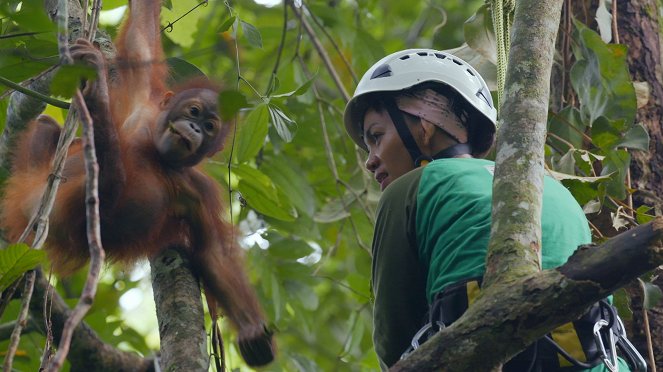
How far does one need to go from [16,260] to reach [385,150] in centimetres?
161

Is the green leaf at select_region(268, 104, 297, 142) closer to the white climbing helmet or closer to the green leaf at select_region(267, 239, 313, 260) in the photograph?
the white climbing helmet

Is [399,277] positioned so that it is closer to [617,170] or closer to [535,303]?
[535,303]

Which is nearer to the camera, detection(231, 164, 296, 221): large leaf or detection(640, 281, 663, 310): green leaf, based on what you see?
detection(640, 281, 663, 310): green leaf

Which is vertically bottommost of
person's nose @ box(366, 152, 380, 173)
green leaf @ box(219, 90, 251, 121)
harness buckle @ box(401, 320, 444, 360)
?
harness buckle @ box(401, 320, 444, 360)

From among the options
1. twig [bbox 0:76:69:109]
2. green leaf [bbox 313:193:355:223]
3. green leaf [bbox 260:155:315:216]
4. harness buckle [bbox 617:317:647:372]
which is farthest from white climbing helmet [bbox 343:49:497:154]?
green leaf [bbox 313:193:355:223]

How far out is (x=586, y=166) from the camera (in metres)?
3.94

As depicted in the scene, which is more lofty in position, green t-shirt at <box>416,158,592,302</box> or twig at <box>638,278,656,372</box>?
green t-shirt at <box>416,158,592,302</box>

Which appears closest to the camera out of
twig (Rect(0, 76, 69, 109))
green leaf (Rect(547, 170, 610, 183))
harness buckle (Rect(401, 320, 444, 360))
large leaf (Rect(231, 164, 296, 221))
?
twig (Rect(0, 76, 69, 109))

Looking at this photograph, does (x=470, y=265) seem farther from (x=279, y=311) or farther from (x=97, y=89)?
(x=279, y=311)

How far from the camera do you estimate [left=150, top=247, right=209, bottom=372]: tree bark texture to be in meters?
2.94

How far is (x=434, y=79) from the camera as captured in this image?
3.51 metres

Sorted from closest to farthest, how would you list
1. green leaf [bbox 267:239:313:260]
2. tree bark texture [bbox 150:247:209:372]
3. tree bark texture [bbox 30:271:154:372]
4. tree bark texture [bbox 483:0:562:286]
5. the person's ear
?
tree bark texture [bbox 483:0:562:286] → tree bark texture [bbox 150:247:209:372] → tree bark texture [bbox 30:271:154:372] → the person's ear → green leaf [bbox 267:239:313:260]

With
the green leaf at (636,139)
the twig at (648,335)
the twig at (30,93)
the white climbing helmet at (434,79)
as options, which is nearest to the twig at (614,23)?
the green leaf at (636,139)

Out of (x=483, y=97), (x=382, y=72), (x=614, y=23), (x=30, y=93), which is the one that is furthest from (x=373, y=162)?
(x=614, y=23)
